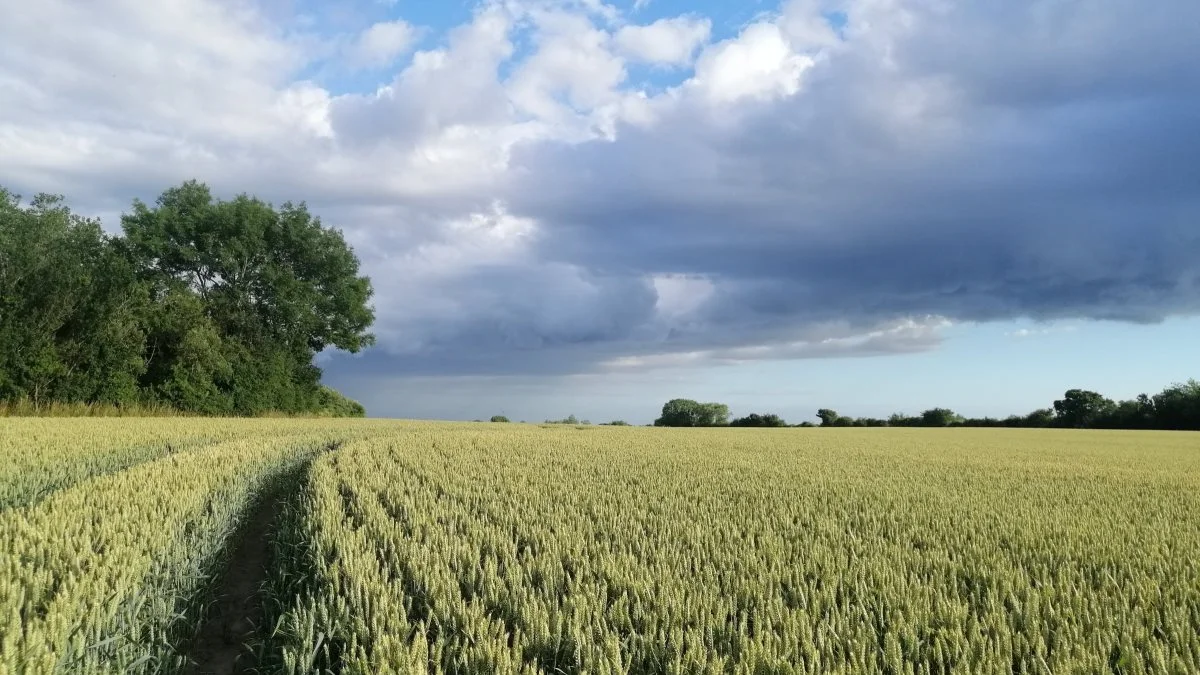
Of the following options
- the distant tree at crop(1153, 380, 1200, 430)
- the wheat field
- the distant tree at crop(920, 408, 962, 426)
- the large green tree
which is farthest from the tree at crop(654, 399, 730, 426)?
the wheat field

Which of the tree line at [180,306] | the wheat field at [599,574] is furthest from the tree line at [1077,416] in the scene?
the wheat field at [599,574]

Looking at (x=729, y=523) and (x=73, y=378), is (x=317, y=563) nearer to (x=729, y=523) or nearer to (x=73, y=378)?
(x=729, y=523)

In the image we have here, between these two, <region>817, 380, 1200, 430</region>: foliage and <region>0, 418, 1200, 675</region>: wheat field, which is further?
<region>817, 380, 1200, 430</region>: foliage

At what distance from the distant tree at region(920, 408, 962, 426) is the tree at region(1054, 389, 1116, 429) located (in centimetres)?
750

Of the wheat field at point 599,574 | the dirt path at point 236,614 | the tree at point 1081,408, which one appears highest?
the tree at point 1081,408

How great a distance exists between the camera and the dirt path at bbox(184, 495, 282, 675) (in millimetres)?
5609

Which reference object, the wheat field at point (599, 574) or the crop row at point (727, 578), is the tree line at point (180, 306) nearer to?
the wheat field at point (599, 574)

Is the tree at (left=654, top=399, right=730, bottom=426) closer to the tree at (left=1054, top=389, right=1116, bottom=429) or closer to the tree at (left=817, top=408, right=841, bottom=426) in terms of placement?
the tree at (left=817, top=408, right=841, bottom=426)

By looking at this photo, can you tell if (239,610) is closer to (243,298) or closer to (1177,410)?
(243,298)

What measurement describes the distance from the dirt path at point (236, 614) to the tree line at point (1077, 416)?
1959 inches

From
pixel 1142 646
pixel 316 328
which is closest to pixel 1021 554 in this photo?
pixel 1142 646

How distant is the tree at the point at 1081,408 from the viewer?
57.6 m

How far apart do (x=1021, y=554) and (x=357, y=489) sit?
673 cm

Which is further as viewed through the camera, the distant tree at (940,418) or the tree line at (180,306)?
the distant tree at (940,418)
